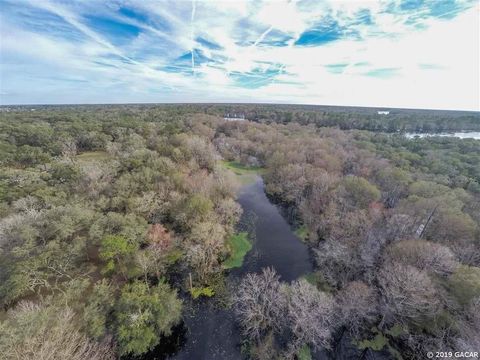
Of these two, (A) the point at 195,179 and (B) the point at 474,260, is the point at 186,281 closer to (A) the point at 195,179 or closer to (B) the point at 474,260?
(A) the point at 195,179

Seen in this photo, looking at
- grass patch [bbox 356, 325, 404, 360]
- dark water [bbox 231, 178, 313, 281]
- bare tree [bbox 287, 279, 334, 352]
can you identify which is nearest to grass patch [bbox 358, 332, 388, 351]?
grass patch [bbox 356, 325, 404, 360]

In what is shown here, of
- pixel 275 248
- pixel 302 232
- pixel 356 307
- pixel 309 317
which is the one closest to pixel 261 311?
pixel 309 317

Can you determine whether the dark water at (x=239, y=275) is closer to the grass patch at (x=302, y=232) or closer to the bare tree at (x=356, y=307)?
the grass patch at (x=302, y=232)

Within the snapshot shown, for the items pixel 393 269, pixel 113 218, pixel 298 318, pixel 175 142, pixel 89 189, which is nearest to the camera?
pixel 298 318

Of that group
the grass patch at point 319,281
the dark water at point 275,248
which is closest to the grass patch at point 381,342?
the grass patch at point 319,281

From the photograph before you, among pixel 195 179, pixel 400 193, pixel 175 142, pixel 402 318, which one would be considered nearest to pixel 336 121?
pixel 400 193

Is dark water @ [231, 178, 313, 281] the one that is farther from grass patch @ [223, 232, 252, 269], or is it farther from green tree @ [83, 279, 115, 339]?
green tree @ [83, 279, 115, 339]
